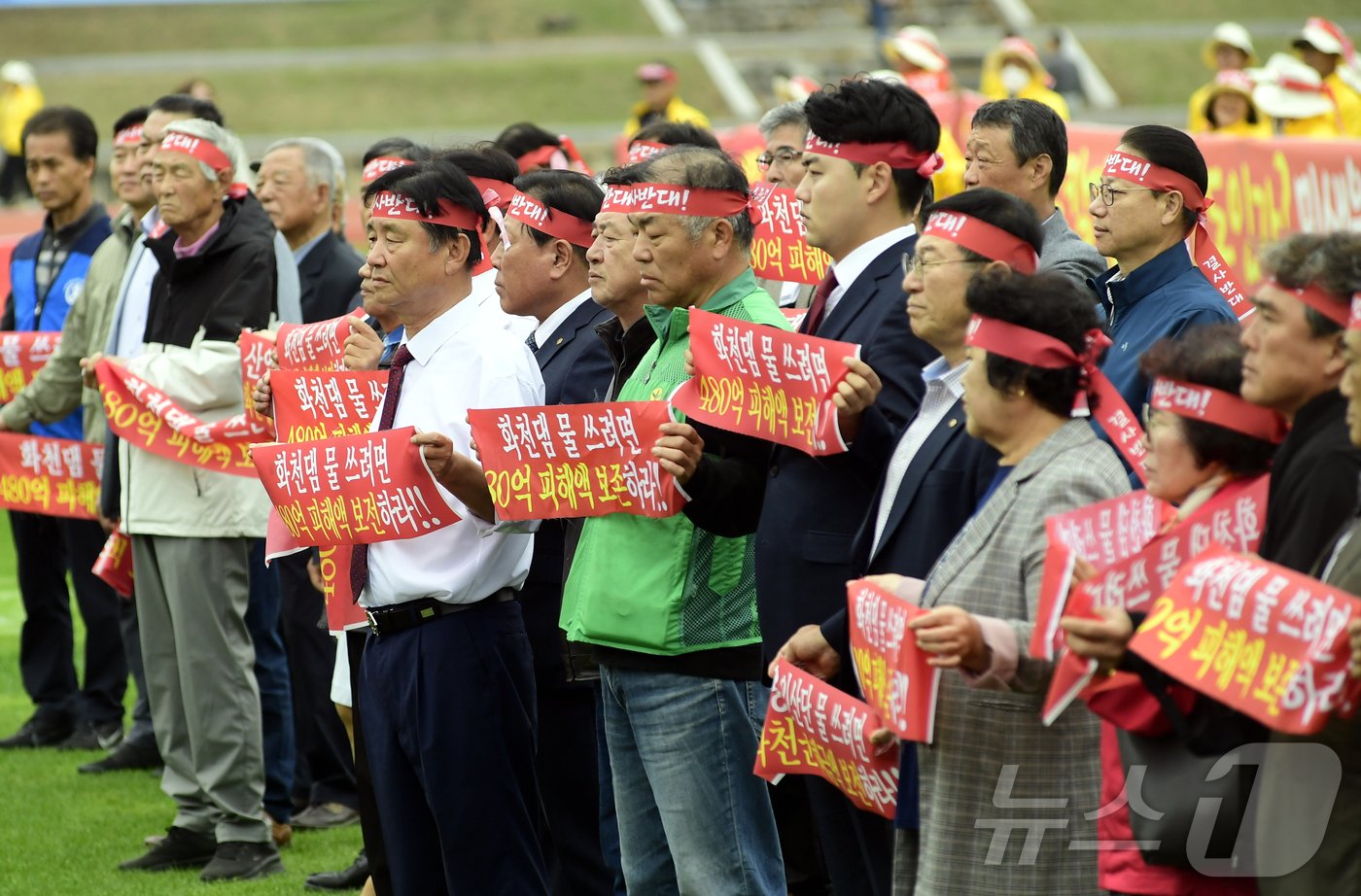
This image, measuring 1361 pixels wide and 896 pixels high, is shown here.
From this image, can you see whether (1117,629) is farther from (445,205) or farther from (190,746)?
(190,746)

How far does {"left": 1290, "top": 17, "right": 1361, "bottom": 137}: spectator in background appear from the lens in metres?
15.0

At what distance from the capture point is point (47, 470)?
844 centimetres

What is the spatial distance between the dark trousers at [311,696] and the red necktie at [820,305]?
12.1 ft

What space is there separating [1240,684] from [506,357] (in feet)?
8.40

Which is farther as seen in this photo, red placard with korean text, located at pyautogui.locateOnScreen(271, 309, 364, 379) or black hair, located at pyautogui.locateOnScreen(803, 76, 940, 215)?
red placard with korean text, located at pyautogui.locateOnScreen(271, 309, 364, 379)

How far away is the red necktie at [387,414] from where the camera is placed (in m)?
5.24

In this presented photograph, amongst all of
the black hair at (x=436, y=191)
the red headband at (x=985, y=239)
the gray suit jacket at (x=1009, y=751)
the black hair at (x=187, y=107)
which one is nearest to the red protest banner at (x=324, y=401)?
the black hair at (x=436, y=191)

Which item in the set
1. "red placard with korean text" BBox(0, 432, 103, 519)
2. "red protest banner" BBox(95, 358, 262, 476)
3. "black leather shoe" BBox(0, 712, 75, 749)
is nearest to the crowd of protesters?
"red protest banner" BBox(95, 358, 262, 476)

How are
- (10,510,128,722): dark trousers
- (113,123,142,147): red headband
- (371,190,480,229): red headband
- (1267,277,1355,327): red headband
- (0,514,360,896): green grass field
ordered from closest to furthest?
(1267,277,1355,327): red headband → (371,190,480,229): red headband → (0,514,360,896): green grass field → (113,123,142,147): red headband → (10,510,128,722): dark trousers

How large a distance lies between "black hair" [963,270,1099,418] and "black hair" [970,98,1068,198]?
2.14m

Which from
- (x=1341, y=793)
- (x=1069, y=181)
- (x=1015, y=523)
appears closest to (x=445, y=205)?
(x=1015, y=523)

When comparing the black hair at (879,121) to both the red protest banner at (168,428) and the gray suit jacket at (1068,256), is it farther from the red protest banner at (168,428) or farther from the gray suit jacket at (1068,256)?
the red protest banner at (168,428)

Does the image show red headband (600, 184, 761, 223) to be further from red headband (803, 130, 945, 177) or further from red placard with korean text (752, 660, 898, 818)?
red placard with korean text (752, 660, 898, 818)

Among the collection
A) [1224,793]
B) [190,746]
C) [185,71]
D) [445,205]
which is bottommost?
[190,746]
